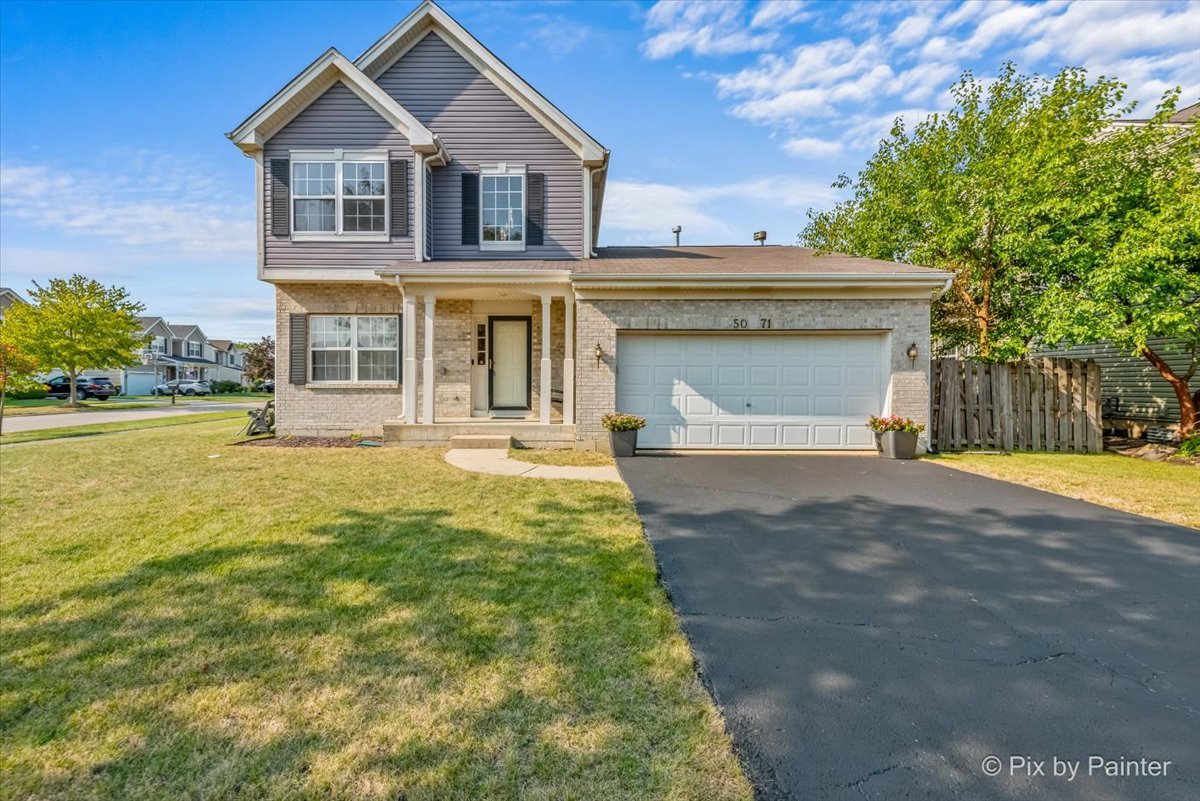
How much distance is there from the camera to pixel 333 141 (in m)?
11.6

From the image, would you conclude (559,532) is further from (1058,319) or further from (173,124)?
(173,124)

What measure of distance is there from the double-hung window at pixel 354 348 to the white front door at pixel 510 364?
7.35 feet

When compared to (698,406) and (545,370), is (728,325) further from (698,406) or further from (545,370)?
(545,370)

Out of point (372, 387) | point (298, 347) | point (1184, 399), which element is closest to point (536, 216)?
point (372, 387)

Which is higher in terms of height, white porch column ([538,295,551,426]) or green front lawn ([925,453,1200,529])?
white porch column ([538,295,551,426])

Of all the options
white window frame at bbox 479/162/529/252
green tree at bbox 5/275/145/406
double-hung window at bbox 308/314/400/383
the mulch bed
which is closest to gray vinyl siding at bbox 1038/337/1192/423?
white window frame at bbox 479/162/529/252

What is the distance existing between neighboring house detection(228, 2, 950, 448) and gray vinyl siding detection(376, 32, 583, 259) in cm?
4

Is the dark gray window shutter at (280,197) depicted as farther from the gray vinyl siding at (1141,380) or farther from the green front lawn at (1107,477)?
the gray vinyl siding at (1141,380)

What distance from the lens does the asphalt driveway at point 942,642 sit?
2.11 m

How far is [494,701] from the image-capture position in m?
2.44

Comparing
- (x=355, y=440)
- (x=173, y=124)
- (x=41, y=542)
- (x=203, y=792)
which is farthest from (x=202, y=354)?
(x=203, y=792)

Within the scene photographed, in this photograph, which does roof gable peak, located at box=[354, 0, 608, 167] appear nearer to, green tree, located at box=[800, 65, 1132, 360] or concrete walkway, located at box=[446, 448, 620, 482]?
concrete walkway, located at box=[446, 448, 620, 482]

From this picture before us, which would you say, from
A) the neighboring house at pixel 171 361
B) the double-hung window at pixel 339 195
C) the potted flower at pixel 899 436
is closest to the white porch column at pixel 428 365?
the double-hung window at pixel 339 195

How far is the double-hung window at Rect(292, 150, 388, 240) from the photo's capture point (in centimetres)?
1159
